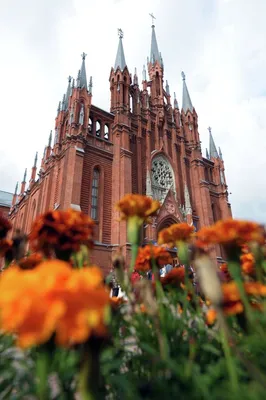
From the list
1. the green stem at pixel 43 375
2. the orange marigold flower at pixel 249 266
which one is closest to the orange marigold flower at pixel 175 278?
the orange marigold flower at pixel 249 266

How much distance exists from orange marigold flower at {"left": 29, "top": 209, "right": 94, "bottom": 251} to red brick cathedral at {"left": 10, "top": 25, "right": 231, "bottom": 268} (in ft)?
34.3

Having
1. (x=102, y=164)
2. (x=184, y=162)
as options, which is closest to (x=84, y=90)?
(x=102, y=164)

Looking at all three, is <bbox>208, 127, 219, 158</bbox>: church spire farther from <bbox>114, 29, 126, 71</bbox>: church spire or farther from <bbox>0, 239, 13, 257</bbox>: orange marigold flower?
<bbox>0, 239, 13, 257</bbox>: orange marigold flower

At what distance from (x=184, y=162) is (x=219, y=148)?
564cm

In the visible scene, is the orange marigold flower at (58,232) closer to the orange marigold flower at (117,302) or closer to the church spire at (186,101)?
the orange marigold flower at (117,302)

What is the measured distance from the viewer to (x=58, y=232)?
1091mm

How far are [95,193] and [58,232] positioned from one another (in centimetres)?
1217

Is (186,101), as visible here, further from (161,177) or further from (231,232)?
(231,232)

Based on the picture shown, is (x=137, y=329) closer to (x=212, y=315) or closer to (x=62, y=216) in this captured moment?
(x=212, y=315)

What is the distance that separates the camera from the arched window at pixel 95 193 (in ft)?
41.4

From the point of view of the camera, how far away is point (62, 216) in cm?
113

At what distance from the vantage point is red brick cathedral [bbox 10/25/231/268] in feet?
41.2

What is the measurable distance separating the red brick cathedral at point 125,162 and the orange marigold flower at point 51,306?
11.0m

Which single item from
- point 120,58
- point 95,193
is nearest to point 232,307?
point 95,193
